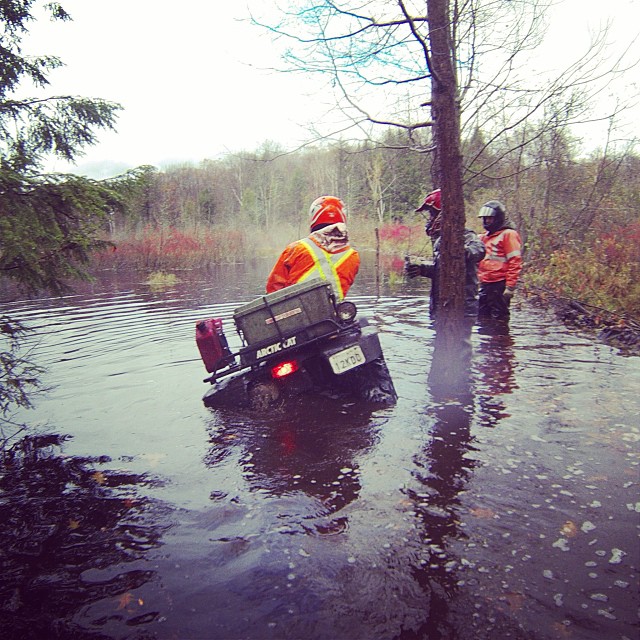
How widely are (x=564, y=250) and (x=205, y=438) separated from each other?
1106cm

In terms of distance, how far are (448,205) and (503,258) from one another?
3454 millimetres

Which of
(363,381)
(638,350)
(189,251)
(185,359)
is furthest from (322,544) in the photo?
(189,251)

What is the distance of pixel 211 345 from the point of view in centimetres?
534

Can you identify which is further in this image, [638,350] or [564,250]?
[564,250]

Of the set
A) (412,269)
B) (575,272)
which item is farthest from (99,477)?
(575,272)

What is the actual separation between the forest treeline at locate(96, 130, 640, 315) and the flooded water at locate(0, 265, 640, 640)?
2471 millimetres

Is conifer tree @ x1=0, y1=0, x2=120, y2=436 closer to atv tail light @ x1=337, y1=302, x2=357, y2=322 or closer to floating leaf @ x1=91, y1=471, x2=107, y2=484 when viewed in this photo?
floating leaf @ x1=91, y1=471, x2=107, y2=484

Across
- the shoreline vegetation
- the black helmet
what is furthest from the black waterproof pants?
the shoreline vegetation

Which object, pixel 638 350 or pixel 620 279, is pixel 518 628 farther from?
pixel 620 279

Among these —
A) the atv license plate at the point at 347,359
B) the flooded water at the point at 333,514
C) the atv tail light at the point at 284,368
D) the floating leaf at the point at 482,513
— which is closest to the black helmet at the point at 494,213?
the flooded water at the point at 333,514

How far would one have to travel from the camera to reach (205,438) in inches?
197

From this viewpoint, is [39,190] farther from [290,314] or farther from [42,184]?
[290,314]

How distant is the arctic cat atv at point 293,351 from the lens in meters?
5.05

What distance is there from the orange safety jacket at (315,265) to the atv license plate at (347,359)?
2.07 ft
